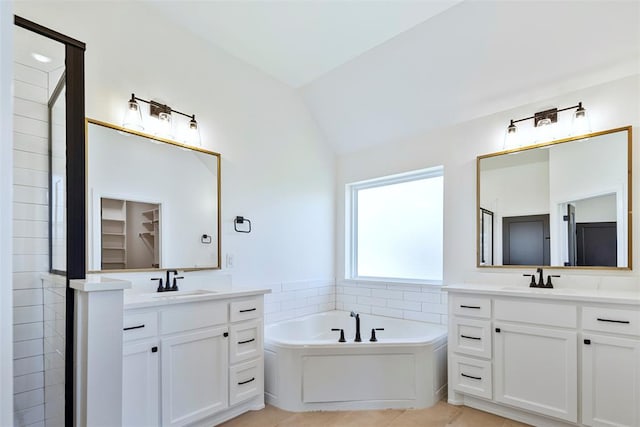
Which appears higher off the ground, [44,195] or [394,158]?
[394,158]

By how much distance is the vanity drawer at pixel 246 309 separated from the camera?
2.48 metres

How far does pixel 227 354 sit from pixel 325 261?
5.91 feet

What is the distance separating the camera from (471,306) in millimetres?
2623

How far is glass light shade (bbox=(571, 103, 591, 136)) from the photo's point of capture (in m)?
2.60

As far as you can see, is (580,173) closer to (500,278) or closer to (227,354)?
(500,278)

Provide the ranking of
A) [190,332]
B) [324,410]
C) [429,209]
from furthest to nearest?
[429,209]
[324,410]
[190,332]

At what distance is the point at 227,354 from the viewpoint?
2416 millimetres

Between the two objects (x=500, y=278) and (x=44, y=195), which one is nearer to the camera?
(x=44, y=195)

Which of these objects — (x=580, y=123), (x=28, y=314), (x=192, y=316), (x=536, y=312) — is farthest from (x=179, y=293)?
(x=580, y=123)

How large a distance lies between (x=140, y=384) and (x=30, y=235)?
3.28ft

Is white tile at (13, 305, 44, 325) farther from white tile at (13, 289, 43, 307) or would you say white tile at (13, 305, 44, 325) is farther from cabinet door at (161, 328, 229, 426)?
cabinet door at (161, 328, 229, 426)

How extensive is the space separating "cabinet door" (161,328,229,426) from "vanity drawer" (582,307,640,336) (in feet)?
7.77

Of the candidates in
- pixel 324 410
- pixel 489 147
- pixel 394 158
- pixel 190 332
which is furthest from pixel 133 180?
pixel 489 147

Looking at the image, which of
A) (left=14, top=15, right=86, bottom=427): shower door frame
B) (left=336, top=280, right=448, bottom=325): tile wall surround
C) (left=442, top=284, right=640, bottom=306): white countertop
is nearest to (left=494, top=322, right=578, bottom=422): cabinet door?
(left=442, top=284, right=640, bottom=306): white countertop
